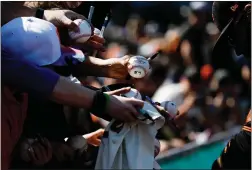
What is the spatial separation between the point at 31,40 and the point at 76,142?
623mm

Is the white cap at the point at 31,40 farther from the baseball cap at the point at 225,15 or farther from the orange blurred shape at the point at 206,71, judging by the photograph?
the orange blurred shape at the point at 206,71

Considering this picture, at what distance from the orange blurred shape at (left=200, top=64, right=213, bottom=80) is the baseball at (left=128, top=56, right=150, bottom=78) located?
454 cm

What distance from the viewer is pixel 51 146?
102 inches

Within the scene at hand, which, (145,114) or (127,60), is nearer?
(145,114)

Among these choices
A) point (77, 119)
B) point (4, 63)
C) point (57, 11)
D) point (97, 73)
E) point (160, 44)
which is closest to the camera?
point (4, 63)

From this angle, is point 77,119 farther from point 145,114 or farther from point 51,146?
point 145,114

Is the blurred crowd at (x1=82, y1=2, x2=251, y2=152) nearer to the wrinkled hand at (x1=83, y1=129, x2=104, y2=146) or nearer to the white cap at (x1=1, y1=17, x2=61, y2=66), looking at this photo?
the wrinkled hand at (x1=83, y1=129, x2=104, y2=146)

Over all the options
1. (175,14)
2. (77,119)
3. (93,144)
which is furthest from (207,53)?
(93,144)

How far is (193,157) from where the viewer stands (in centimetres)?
489

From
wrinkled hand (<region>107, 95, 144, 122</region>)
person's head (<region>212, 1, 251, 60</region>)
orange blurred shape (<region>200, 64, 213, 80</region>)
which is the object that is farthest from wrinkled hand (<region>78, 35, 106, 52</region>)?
orange blurred shape (<region>200, 64, 213, 80</region>)

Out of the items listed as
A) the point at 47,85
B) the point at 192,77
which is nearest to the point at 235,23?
the point at 47,85

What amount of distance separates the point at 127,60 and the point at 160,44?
521cm

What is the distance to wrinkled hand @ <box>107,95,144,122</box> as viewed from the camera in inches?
83.0

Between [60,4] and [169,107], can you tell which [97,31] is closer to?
[60,4]
